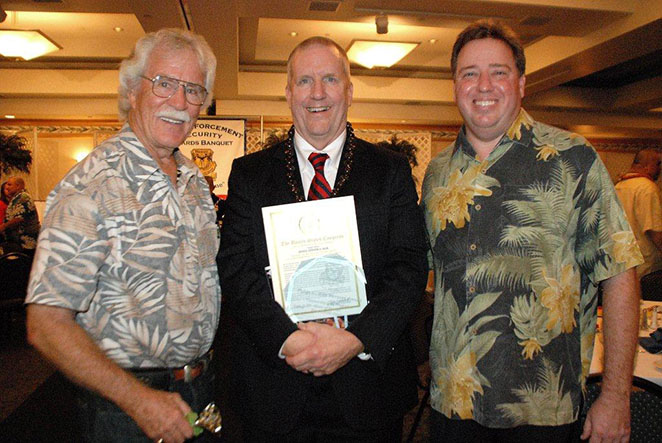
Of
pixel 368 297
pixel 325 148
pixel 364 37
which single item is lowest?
pixel 368 297

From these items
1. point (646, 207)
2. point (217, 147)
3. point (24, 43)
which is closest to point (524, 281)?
point (646, 207)

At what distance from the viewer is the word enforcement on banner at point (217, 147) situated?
1037cm

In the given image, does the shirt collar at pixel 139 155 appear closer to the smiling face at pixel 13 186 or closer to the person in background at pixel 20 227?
the person in background at pixel 20 227

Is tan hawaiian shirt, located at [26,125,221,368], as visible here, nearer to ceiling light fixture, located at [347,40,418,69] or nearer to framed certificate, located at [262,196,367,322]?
framed certificate, located at [262,196,367,322]

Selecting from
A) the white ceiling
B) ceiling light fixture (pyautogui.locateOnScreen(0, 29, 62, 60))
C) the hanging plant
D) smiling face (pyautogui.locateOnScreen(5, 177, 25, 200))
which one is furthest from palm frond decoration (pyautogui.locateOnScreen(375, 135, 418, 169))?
the hanging plant

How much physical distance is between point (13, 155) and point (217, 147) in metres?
5.82

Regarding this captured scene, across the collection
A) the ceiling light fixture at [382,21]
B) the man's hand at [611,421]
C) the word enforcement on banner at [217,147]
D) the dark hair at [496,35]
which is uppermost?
the ceiling light fixture at [382,21]

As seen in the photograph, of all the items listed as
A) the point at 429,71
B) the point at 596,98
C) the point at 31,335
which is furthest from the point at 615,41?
the point at 31,335

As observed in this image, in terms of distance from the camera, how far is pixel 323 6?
6.01 metres

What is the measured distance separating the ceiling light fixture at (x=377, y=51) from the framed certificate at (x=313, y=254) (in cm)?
712

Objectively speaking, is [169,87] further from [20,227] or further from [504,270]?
[20,227]

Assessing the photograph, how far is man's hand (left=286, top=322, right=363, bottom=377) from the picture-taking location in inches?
61.9

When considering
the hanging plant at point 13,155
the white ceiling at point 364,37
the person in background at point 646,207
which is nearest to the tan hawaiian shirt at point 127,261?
the white ceiling at point 364,37

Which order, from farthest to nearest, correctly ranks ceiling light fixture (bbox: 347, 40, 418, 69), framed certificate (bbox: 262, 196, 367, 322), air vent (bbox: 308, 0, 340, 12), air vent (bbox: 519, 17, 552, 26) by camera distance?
ceiling light fixture (bbox: 347, 40, 418, 69) < air vent (bbox: 519, 17, 552, 26) < air vent (bbox: 308, 0, 340, 12) < framed certificate (bbox: 262, 196, 367, 322)
